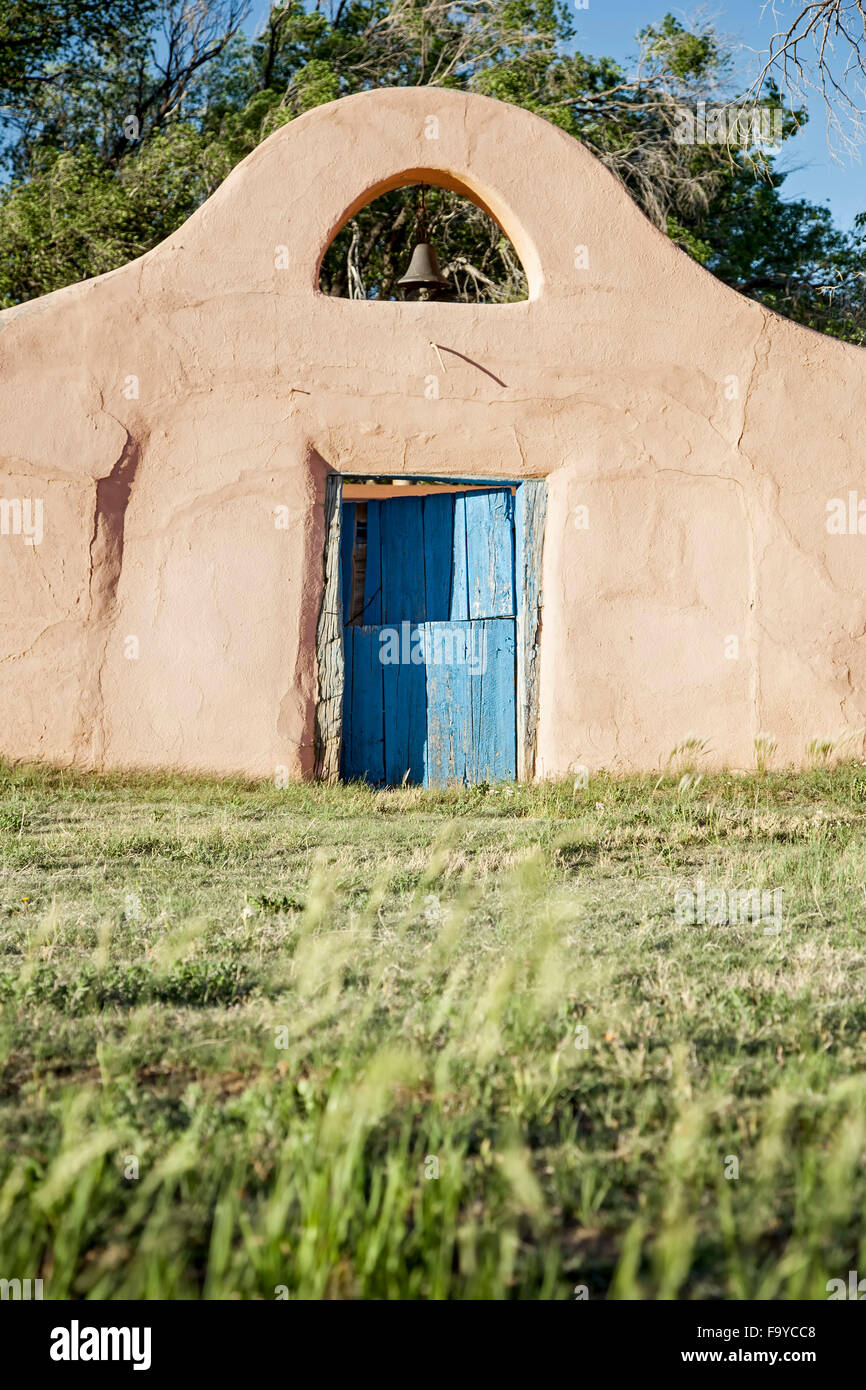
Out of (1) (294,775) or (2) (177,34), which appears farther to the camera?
(2) (177,34)

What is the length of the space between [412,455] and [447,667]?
1.56m

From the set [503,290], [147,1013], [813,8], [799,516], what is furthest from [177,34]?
[147,1013]

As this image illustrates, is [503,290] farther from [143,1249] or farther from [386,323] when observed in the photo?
[143,1249]

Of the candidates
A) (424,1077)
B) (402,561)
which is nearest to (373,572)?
(402,561)

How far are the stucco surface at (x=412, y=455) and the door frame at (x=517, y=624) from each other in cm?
9

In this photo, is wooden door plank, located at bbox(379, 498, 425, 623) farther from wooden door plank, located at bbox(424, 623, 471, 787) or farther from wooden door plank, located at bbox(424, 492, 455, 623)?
wooden door plank, located at bbox(424, 623, 471, 787)

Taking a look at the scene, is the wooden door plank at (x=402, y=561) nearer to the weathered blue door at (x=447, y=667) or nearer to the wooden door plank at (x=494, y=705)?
the weathered blue door at (x=447, y=667)

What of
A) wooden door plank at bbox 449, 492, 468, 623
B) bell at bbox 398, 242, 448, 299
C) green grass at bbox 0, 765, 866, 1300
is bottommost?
green grass at bbox 0, 765, 866, 1300

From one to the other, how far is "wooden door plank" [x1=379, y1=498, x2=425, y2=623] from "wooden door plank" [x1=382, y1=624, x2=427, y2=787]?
17.6 inches

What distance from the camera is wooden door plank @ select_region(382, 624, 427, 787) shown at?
827 centimetres

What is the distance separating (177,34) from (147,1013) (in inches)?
779

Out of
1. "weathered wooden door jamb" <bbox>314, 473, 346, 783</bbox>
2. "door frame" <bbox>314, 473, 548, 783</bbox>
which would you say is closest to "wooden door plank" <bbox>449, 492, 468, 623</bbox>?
"door frame" <bbox>314, 473, 548, 783</bbox>

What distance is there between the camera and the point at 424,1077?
3000 mm
